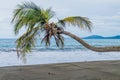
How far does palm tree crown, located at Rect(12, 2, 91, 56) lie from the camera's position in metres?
5.94

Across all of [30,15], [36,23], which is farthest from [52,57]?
[30,15]

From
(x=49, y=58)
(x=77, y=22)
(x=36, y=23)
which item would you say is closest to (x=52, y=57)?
(x=49, y=58)

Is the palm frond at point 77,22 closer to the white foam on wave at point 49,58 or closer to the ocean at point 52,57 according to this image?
the ocean at point 52,57

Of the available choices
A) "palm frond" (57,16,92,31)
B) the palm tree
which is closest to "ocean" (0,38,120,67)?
the palm tree

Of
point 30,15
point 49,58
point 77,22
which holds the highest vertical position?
point 30,15

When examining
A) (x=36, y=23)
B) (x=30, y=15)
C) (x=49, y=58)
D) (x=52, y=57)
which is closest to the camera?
(x=30, y=15)

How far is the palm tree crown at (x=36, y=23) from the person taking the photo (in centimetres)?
594

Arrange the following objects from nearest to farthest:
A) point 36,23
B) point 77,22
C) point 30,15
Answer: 1. point 30,15
2. point 36,23
3. point 77,22

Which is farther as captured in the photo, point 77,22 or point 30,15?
point 77,22

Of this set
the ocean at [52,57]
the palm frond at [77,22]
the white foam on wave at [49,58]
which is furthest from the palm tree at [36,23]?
the white foam on wave at [49,58]

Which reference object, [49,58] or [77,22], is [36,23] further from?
[49,58]

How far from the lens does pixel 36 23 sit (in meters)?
6.09

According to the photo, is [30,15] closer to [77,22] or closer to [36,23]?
[36,23]

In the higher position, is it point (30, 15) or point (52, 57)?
point (30, 15)
